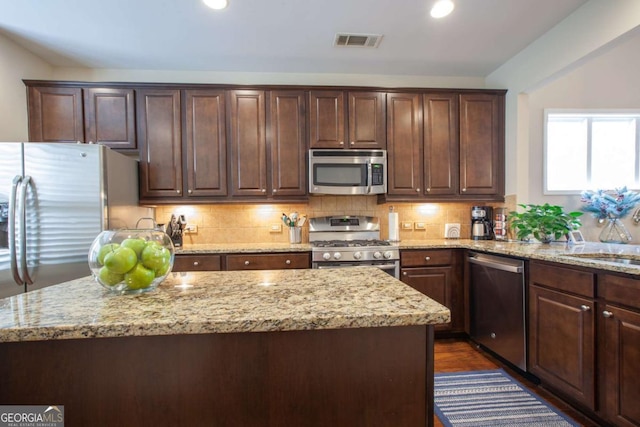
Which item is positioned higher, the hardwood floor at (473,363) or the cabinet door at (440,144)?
the cabinet door at (440,144)

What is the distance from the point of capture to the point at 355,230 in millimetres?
3293

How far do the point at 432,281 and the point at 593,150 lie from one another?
2.58 metres

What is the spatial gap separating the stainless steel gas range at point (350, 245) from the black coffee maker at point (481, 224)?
100 cm

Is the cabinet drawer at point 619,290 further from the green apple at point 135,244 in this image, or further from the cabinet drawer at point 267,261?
the green apple at point 135,244

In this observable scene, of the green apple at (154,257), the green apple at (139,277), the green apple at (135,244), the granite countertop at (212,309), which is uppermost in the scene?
the green apple at (135,244)

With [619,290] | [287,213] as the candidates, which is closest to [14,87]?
[287,213]

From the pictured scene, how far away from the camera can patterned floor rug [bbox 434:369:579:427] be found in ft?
5.87

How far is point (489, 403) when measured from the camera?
6.43 ft

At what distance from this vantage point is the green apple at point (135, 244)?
38.0 inches

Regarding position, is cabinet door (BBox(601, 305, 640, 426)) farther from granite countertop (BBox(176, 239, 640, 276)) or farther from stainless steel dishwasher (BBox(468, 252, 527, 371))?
stainless steel dishwasher (BBox(468, 252, 527, 371))

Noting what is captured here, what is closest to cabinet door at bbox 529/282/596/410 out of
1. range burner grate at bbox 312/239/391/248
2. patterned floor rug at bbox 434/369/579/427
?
patterned floor rug at bbox 434/369/579/427

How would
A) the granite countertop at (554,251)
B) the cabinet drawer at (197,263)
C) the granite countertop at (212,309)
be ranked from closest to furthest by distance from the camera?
the granite countertop at (212,309), the granite countertop at (554,251), the cabinet drawer at (197,263)

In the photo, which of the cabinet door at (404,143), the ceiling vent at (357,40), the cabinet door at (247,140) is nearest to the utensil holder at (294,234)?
the cabinet door at (247,140)

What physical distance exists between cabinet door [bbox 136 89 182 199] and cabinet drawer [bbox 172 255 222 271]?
67 centimetres
